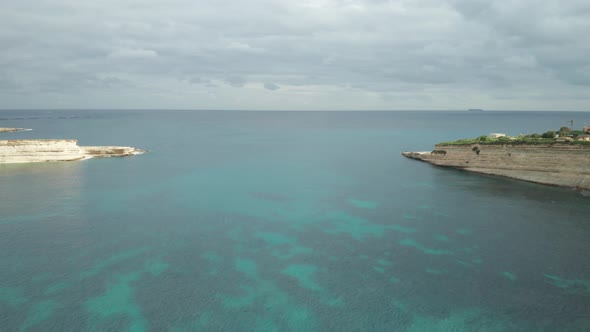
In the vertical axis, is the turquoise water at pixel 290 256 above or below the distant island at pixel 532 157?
below

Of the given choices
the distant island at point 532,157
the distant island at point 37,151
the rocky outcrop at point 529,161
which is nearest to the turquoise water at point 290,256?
the rocky outcrop at point 529,161

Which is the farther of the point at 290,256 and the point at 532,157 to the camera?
the point at 532,157

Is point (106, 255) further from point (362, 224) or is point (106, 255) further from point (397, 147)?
point (397, 147)

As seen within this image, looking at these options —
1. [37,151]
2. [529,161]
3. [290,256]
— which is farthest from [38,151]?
[529,161]

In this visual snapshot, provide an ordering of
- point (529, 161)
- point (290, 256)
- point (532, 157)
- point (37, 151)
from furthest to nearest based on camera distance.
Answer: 1. point (37, 151)
2. point (529, 161)
3. point (532, 157)
4. point (290, 256)

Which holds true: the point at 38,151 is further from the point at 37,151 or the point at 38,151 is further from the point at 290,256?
the point at 290,256

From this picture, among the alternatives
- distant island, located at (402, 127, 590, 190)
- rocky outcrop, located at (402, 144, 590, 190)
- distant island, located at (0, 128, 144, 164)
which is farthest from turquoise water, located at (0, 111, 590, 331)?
distant island, located at (0, 128, 144, 164)

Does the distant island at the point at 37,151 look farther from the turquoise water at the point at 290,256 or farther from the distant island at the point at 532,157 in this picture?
the distant island at the point at 532,157
